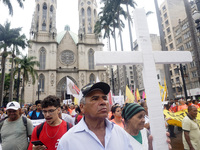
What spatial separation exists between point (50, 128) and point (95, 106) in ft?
4.39

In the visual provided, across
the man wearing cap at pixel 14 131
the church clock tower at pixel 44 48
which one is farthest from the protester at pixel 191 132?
the church clock tower at pixel 44 48

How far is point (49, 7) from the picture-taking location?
34.0m

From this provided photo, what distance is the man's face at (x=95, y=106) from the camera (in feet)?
4.35

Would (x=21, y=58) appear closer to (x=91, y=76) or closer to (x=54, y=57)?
(x=54, y=57)

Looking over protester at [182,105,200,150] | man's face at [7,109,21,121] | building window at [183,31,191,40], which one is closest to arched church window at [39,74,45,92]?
man's face at [7,109,21,121]

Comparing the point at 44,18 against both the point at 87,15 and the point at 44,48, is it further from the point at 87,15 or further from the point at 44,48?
the point at 87,15

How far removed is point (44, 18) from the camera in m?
33.2

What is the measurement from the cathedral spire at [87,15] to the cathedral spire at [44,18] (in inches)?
254

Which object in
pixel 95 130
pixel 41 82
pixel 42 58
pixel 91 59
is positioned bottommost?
pixel 95 130

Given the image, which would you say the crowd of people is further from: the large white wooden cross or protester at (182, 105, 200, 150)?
the large white wooden cross

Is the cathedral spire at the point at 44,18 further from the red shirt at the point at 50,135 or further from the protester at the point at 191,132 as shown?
the protester at the point at 191,132

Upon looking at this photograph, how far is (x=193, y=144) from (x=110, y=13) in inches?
913

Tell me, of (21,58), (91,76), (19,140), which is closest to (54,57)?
(21,58)

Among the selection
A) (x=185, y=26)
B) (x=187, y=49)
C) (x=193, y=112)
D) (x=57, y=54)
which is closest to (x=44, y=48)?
(x=57, y=54)
